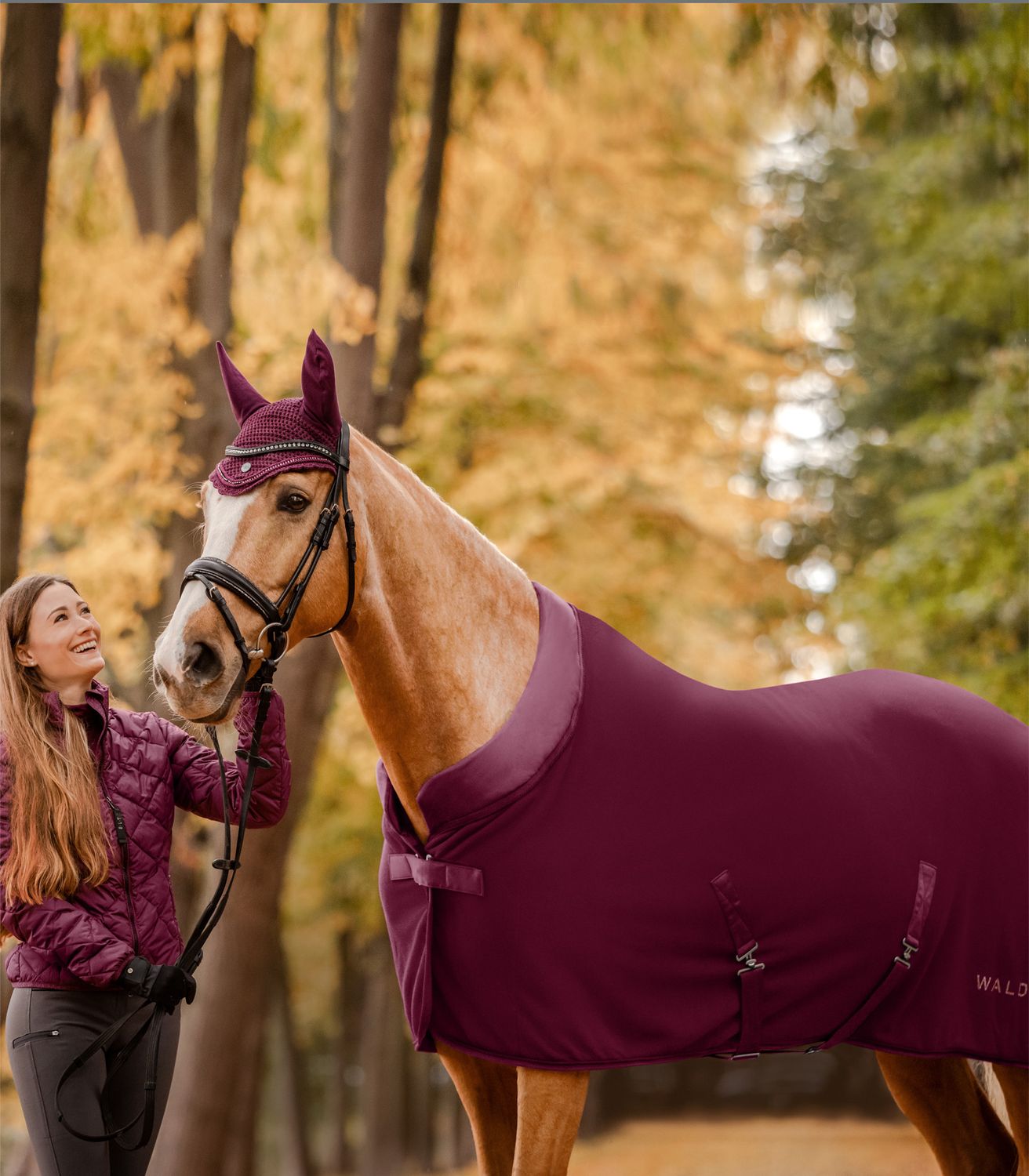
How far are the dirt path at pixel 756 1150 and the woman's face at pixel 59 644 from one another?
10.1 meters

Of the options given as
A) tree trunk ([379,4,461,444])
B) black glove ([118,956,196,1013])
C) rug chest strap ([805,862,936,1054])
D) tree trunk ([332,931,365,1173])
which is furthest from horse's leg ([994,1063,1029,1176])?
tree trunk ([332,931,365,1173])

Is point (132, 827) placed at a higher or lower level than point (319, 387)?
lower

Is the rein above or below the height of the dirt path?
above

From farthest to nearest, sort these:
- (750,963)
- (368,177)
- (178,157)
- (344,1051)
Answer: (344,1051) < (178,157) < (368,177) < (750,963)

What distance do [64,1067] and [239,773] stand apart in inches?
30.0

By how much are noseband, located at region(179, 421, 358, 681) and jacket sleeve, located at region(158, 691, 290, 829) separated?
20 cm

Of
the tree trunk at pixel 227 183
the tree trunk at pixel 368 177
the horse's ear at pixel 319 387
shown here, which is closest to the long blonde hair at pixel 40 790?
the horse's ear at pixel 319 387

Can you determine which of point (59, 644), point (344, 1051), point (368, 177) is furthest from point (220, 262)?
point (344, 1051)

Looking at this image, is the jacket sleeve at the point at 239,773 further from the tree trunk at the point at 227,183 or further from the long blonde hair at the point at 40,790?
the tree trunk at the point at 227,183

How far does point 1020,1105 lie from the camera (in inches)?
136

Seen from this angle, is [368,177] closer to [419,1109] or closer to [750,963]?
[750,963]

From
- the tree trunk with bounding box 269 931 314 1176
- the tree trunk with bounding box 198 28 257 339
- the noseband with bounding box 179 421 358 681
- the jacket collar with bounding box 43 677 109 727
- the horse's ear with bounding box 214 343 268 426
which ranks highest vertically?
the tree trunk with bounding box 198 28 257 339

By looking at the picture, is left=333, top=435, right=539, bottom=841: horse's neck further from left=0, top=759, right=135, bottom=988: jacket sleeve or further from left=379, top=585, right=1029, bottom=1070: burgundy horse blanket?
left=0, top=759, right=135, bottom=988: jacket sleeve

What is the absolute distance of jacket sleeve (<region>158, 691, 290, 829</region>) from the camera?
3.03m
